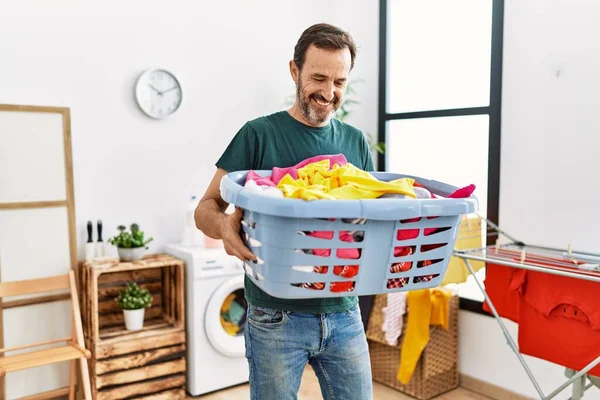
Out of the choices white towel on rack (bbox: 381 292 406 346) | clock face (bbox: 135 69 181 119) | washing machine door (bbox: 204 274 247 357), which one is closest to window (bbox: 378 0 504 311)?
white towel on rack (bbox: 381 292 406 346)

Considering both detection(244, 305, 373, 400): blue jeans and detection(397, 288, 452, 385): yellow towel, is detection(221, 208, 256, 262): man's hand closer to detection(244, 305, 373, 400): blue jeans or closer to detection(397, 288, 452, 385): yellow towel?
detection(244, 305, 373, 400): blue jeans

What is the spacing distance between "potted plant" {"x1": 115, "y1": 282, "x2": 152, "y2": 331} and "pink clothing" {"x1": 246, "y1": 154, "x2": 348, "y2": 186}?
201 cm

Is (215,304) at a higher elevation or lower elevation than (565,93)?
lower

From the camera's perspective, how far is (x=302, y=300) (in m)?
1.44

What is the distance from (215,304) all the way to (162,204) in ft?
2.52

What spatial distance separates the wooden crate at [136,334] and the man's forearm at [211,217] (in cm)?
175

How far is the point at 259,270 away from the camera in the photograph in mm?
1179

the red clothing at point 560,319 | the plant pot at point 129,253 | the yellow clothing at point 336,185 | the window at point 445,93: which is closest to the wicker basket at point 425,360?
the window at point 445,93

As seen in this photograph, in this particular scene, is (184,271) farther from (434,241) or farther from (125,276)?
(434,241)

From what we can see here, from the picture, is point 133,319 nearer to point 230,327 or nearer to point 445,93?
point 230,327

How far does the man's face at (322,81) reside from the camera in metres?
1.48

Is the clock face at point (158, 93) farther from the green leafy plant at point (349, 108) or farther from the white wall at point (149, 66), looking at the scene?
the green leafy plant at point (349, 108)

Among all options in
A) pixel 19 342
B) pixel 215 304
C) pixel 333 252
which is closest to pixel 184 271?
pixel 215 304

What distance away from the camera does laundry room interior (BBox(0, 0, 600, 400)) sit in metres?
2.71
